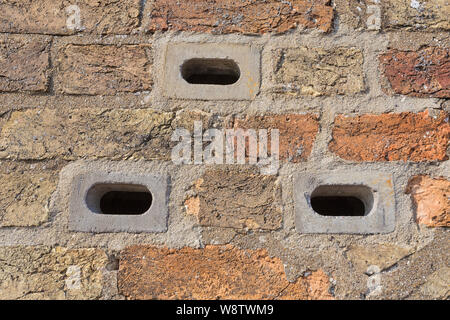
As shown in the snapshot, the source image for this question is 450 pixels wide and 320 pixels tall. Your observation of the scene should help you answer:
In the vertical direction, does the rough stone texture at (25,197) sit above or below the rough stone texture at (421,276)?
above

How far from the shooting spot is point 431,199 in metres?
0.97

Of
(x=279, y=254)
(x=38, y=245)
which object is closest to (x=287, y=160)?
(x=279, y=254)

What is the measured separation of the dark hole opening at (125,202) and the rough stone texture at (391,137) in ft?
1.62

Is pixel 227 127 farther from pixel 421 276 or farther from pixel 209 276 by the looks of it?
pixel 421 276

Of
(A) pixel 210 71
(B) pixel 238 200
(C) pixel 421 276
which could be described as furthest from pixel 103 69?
(C) pixel 421 276

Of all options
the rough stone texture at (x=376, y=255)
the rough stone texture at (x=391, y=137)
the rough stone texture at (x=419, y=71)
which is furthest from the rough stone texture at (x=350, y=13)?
the rough stone texture at (x=376, y=255)

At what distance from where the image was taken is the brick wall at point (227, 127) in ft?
3.07

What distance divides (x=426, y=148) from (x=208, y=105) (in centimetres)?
52

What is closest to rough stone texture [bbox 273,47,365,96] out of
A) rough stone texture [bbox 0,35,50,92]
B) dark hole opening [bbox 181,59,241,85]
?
dark hole opening [bbox 181,59,241,85]

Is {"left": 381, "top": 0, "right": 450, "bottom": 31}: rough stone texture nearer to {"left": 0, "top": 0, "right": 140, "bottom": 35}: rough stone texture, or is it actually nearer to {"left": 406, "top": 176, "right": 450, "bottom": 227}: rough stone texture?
{"left": 406, "top": 176, "right": 450, "bottom": 227}: rough stone texture

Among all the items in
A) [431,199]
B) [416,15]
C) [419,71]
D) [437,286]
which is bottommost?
[437,286]

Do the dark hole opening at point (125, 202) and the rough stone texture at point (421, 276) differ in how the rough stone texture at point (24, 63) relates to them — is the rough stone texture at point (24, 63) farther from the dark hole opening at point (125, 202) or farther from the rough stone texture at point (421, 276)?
the rough stone texture at point (421, 276)

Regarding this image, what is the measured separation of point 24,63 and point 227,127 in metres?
0.52

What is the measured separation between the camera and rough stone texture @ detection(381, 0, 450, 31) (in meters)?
1.06
